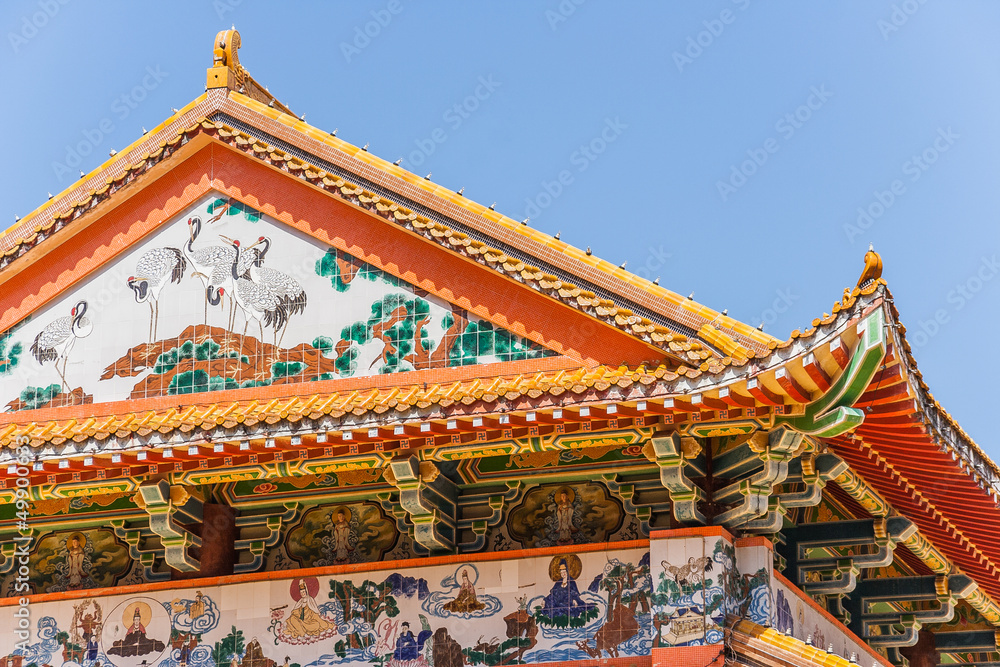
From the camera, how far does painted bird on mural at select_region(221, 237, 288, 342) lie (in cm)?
1402

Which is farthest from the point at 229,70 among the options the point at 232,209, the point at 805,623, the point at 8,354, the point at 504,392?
the point at 805,623

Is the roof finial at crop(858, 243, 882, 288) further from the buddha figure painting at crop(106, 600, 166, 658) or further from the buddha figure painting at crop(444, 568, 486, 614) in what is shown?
the buddha figure painting at crop(106, 600, 166, 658)

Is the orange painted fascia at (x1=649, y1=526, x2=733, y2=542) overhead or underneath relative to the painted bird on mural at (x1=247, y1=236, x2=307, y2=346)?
underneath

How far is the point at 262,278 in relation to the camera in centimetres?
1426

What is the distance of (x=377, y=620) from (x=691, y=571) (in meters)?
2.80

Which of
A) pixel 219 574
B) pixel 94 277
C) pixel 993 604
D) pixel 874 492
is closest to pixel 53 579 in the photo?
pixel 219 574

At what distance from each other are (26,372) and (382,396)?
418cm

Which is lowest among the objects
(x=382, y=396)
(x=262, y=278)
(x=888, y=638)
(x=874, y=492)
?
(x=888, y=638)

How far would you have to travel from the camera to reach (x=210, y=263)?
14477mm

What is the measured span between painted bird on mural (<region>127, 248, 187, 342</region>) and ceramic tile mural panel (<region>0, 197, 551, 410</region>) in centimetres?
1

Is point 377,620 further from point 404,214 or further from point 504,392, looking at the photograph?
point 404,214

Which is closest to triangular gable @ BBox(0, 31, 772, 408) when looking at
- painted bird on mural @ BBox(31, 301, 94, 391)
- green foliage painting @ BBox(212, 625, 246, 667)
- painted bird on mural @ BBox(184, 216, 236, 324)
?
painted bird on mural @ BBox(31, 301, 94, 391)

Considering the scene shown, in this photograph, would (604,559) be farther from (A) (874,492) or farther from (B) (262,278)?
(B) (262,278)

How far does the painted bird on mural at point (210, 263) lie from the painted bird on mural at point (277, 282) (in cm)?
24
